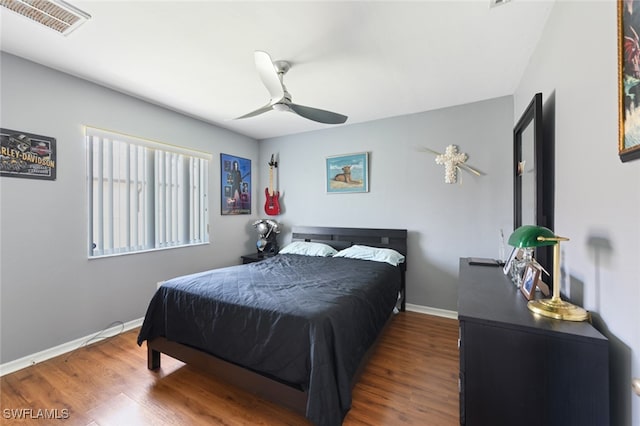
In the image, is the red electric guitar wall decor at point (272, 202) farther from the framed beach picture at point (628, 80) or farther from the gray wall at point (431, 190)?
the framed beach picture at point (628, 80)

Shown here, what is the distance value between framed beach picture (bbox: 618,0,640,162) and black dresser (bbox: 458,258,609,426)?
683 millimetres

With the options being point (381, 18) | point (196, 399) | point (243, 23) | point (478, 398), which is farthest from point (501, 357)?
point (243, 23)

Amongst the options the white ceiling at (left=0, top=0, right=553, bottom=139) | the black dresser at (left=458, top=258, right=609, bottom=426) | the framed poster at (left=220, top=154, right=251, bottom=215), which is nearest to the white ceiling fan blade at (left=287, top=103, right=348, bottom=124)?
the white ceiling at (left=0, top=0, right=553, bottom=139)

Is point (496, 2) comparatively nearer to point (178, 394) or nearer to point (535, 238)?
point (535, 238)

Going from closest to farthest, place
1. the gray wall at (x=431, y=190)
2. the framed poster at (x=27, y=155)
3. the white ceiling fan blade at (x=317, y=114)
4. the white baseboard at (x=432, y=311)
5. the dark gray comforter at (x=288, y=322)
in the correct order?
the dark gray comforter at (x=288, y=322) < the framed poster at (x=27, y=155) < the white ceiling fan blade at (x=317, y=114) < the gray wall at (x=431, y=190) < the white baseboard at (x=432, y=311)

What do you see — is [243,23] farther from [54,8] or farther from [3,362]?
[3,362]

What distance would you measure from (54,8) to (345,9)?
181 cm

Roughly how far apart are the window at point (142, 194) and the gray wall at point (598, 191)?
3.71 m

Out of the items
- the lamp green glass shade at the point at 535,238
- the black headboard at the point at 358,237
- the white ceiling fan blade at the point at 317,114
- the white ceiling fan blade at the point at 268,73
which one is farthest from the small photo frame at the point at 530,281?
the white ceiling fan blade at the point at 268,73

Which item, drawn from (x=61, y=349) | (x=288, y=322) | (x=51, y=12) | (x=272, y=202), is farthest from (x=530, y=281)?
(x=61, y=349)

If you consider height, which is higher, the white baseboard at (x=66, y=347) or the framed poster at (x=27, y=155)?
the framed poster at (x=27, y=155)

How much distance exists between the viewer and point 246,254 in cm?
436

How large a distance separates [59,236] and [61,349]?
1.03 m

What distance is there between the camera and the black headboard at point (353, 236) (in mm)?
3369
